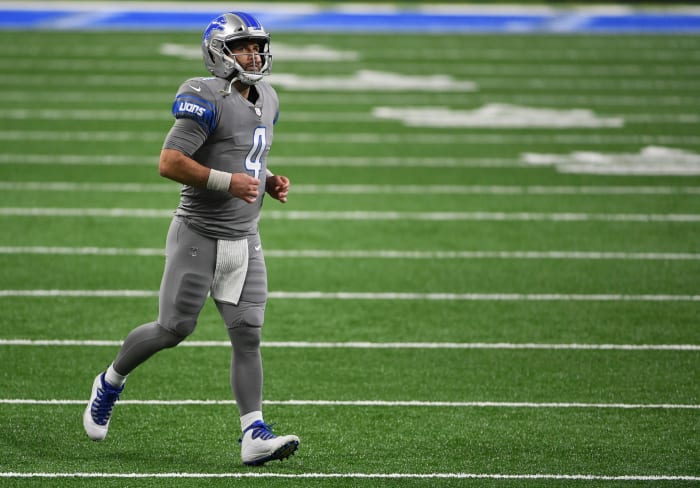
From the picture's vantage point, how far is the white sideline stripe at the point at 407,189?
10508mm

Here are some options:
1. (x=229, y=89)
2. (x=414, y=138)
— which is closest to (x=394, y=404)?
(x=229, y=89)

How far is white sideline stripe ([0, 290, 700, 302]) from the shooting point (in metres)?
7.50

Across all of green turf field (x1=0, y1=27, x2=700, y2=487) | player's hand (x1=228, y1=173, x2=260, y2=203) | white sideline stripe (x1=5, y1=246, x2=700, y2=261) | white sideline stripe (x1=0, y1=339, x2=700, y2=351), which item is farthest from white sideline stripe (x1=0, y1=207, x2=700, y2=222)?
player's hand (x1=228, y1=173, x2=260, y2=203)

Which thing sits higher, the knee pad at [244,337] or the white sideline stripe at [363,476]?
the knee pad at [244,337]

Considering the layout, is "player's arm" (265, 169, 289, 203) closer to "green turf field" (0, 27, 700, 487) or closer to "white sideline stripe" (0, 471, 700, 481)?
"green turf field" (0, 27, 700, 487)

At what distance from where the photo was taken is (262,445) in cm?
467

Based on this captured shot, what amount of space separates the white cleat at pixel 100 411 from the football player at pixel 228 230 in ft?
0.49

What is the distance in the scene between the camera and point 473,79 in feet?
54.3

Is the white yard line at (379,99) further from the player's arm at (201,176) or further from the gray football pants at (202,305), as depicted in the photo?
the player's arm at (201,176)

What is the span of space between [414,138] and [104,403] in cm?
828

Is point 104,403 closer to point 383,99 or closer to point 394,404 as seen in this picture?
point 394,404

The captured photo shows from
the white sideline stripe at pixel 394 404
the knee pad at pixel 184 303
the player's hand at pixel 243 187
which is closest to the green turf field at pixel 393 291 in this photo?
the white sideline stripe at pixel 394 404

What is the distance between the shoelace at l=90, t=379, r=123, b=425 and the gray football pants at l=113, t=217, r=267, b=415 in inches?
9.5

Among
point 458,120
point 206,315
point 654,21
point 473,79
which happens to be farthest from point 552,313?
point 654,21
